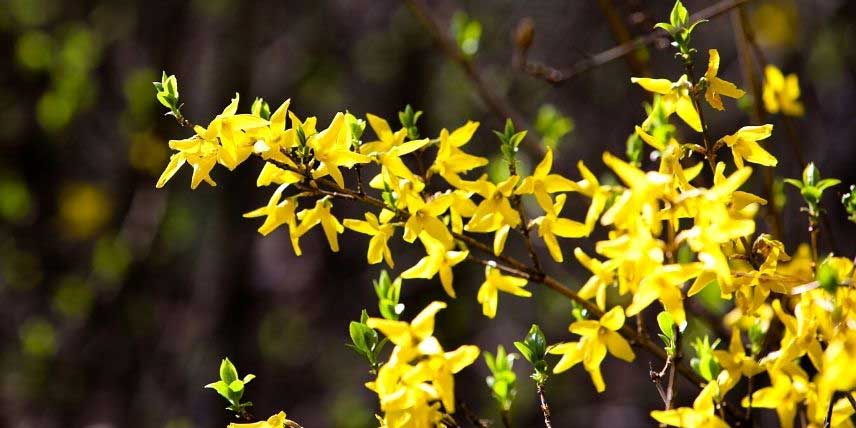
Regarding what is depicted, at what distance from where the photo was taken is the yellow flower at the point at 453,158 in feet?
3.92

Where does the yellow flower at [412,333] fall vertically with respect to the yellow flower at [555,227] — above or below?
below

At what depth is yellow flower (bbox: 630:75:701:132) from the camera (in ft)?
3.62

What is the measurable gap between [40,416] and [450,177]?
3.47 meters

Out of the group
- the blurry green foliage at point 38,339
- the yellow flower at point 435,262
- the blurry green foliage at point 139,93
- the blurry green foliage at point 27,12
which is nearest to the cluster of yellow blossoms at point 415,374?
the yellow flower at point 435,262

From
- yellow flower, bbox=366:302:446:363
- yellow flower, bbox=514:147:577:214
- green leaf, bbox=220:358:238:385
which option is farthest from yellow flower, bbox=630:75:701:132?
→ green leaf, bbox=220:358:238:385

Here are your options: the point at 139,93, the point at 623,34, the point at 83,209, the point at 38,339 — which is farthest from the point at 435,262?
the point at 83,209

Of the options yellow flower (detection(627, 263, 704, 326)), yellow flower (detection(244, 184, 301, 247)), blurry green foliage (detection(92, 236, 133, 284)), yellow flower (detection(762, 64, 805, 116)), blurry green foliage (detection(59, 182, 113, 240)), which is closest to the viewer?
yellow flower (detection(627, 263, 704, 326))

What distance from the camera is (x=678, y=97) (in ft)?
3.67

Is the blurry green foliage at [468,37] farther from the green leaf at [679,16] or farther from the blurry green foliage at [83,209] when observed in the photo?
the blurry green foliage at [83,209]

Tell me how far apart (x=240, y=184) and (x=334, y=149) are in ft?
9.05

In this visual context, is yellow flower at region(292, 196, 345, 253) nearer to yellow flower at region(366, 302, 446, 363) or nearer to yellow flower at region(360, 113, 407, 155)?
yellow flower at region(360, 113, 407, 155)

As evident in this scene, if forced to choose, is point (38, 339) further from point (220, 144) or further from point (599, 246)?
point (599, 246)

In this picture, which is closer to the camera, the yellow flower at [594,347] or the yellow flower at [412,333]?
the yellow flower at [412,333]

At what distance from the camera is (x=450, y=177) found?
119cm
